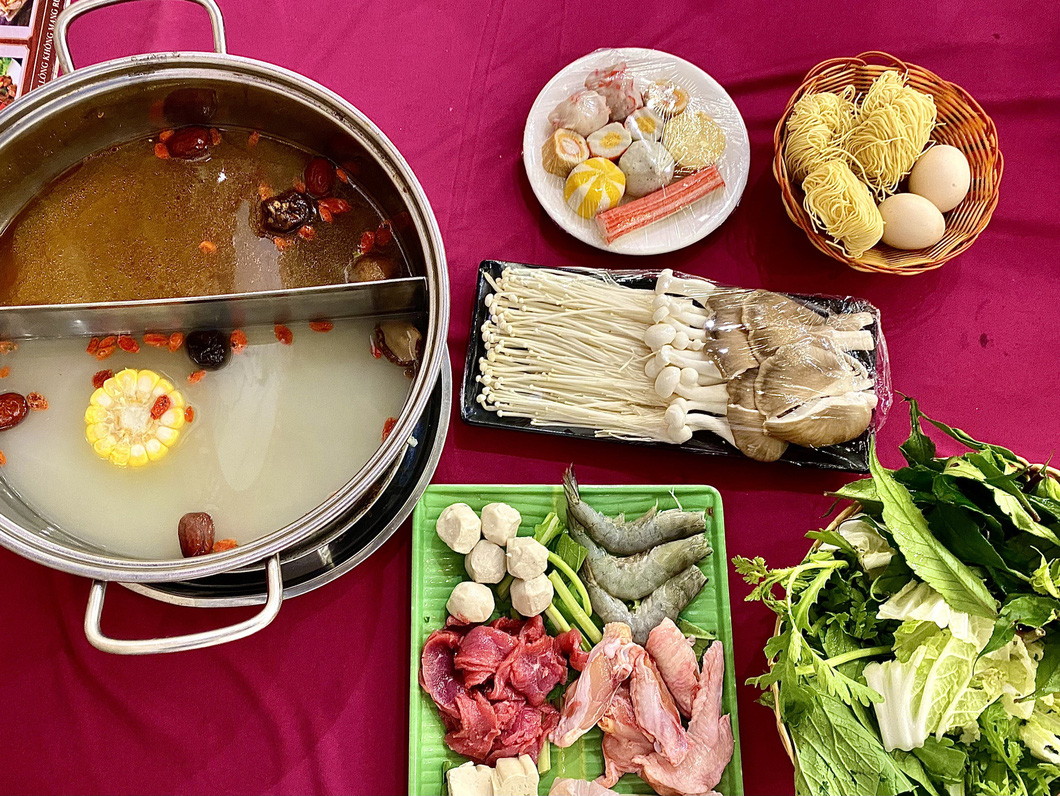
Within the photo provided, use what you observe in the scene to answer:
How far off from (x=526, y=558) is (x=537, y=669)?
0.26 meters

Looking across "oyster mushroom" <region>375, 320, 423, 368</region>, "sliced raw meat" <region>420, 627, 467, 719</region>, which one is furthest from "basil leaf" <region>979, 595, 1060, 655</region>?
"oyster mushroom" <region>375, 320, 423, 368</region>

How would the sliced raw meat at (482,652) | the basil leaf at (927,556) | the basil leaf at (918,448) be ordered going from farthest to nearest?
the sliced raw meat at (482,652), the basil leaf at (918,448), the basil leaf at (927,556)

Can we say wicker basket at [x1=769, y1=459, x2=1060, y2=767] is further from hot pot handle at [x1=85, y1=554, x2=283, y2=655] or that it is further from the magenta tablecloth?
hot pot handle at [x1=85, y1=554, x2=283, y2=655]

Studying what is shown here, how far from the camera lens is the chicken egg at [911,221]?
1.92m

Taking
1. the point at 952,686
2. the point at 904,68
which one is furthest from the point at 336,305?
the point at 904,68

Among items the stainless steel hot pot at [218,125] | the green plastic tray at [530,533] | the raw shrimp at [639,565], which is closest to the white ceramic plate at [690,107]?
the stainless steel hot pot at [218,125]

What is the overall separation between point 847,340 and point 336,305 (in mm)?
1298

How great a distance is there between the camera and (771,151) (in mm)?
2201

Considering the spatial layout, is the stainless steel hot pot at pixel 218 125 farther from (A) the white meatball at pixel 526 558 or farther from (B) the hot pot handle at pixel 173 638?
(A) the white meatball at pixel 526 558

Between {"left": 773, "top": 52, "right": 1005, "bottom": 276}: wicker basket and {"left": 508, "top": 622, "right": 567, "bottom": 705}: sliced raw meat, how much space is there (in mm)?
1277

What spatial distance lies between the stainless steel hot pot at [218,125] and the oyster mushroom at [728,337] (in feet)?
2.48

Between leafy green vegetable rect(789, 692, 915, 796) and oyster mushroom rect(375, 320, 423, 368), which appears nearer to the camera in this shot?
leafy green vegetable rect(789, 692, 915, 796)

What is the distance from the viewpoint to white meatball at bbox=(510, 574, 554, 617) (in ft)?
5.65

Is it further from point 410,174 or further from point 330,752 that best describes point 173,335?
point 330,752
